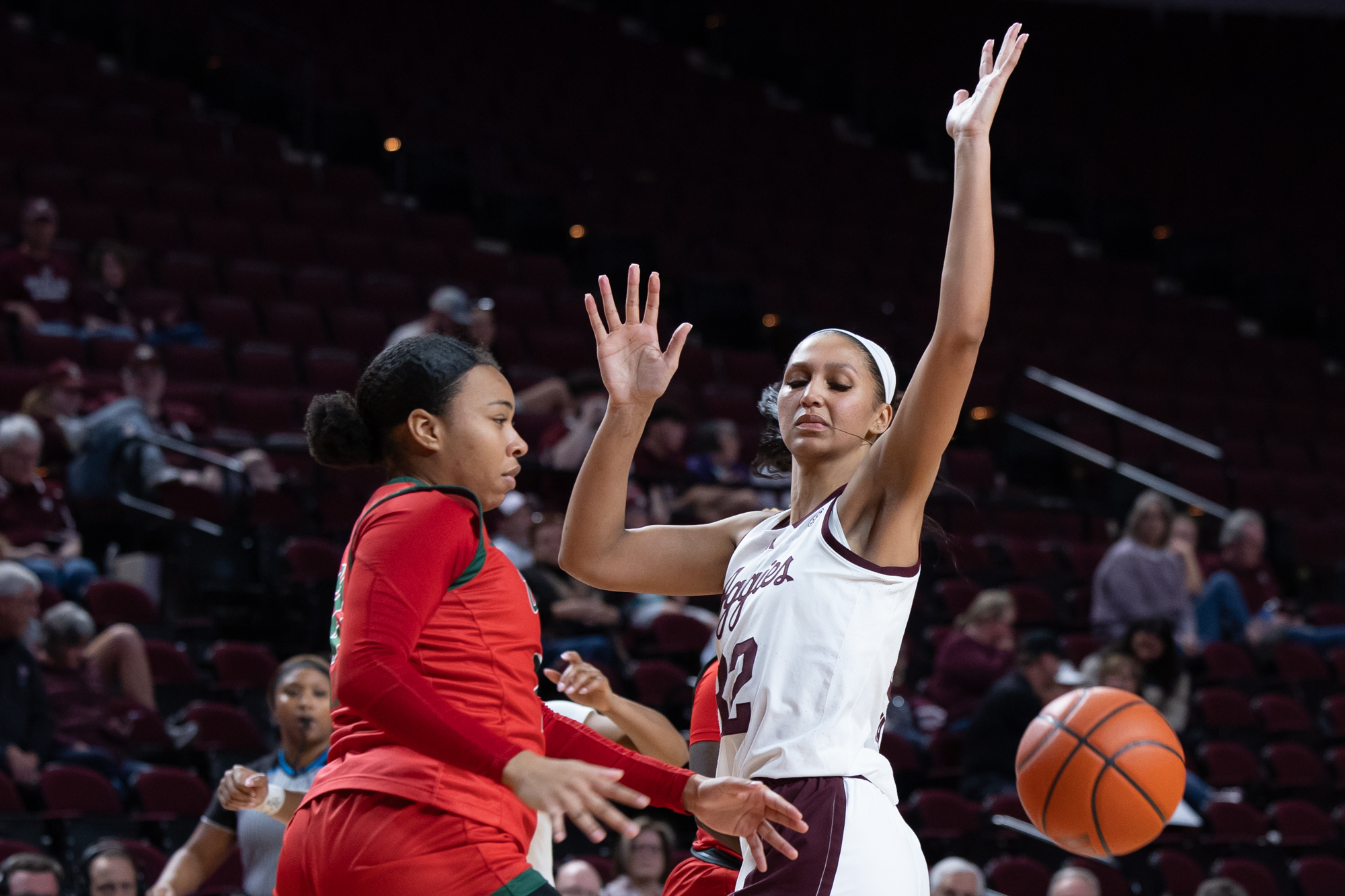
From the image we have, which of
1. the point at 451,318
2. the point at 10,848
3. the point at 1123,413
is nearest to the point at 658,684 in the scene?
the point at 451,318

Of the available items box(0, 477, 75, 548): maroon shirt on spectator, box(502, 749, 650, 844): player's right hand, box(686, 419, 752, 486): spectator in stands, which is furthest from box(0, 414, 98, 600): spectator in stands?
box(502, 749, 650, 844): player's right hand

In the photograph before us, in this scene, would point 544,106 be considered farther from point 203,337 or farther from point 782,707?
point 782,707

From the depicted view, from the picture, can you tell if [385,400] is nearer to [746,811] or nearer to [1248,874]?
[746,811]

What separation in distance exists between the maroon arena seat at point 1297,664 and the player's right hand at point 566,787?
24.7 feet

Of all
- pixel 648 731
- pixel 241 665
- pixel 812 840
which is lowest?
pixel 241 665

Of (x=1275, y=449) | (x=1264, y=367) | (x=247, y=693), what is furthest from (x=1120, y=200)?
(x=247, y=693)

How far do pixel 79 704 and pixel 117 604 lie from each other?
807 mm

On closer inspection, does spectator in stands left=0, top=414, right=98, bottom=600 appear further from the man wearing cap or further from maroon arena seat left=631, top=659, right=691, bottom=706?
maroon arena seat left=631, top=659, right=691, bottom=706

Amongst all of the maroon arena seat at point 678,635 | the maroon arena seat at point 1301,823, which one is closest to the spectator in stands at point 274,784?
the maroon arena seat at point 678,635

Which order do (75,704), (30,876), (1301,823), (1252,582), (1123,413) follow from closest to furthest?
(30,876) < (75,704) < (1301,823) < (1252,582) < (1123,413)

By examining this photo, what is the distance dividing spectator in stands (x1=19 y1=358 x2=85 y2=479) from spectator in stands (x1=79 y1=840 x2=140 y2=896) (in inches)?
116

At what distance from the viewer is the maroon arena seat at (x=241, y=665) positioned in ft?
20.4

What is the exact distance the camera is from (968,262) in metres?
2.23

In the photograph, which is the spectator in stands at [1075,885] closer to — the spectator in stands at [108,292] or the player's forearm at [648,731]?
the player's forearm at [648,731]
